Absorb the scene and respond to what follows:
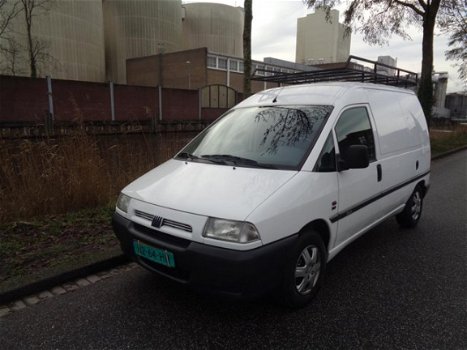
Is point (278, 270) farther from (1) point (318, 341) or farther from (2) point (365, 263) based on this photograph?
(2) point (365, 263)

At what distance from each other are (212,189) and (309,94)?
1659 millimetres

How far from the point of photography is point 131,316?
296 centimetres

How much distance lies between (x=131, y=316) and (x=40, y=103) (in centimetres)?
2718

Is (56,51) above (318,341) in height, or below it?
above

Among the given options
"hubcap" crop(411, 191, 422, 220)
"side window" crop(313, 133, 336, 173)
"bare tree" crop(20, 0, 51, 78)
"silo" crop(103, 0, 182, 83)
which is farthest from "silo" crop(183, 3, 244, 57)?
"side window" crop(313, 133, 336, 173)

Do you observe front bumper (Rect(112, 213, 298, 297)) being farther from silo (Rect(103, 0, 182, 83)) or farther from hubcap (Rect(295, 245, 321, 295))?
silo (Rect(103, 0, 182, 83))

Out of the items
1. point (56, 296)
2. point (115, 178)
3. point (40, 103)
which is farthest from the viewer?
point (40, 103)

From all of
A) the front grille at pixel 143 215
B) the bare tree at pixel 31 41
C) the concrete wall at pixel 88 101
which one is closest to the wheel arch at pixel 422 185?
the front grille at pixel 143 215

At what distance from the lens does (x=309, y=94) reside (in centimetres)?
379

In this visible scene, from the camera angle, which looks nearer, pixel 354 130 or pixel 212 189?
pixel 212 189

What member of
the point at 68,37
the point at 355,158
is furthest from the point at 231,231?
the point at 68,37

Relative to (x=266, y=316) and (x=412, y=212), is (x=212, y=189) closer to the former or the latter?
(x=266, y=316)

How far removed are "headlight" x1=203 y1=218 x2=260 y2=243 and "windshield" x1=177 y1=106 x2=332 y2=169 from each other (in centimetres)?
77

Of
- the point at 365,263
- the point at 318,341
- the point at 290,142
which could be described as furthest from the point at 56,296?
the point at 365,263
